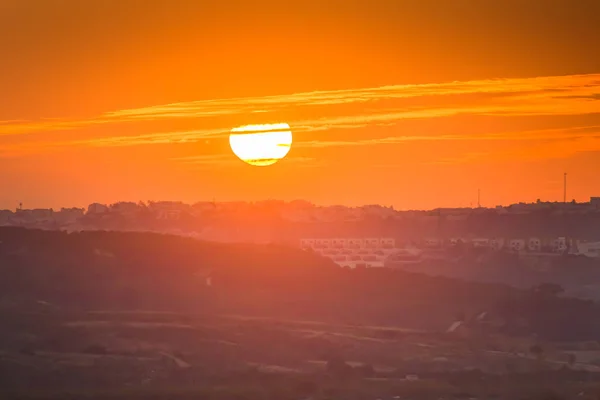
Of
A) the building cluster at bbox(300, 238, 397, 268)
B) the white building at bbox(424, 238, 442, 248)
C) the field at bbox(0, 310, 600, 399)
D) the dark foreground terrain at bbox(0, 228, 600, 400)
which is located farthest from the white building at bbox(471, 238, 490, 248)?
the field at bbox(0, 310, 600, 399)

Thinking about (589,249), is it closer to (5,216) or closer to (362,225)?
(362,225)

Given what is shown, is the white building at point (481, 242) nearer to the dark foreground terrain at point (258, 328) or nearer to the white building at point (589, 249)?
the white building at point (589, 249)

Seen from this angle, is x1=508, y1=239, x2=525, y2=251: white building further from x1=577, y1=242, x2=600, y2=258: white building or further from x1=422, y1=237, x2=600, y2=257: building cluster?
x1=577, y1=242, x2=600, y2=258: white building

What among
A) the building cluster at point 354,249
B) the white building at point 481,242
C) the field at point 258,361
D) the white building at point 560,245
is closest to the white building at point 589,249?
the white building at point 560,245

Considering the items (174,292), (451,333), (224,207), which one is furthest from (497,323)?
(224,207)

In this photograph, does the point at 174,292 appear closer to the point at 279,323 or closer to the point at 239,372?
the point at 279,323
